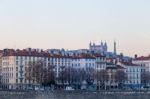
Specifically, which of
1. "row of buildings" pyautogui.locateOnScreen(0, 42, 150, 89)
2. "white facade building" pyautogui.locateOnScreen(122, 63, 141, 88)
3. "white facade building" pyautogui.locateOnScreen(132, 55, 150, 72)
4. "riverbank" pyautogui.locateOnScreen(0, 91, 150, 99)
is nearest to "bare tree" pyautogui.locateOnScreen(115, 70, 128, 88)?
"row of buildings" pyautogui.locateOnScreen(0, 42, 150, 89)

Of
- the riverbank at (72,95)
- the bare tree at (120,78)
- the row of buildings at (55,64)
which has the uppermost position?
the row of buildings at (55,64)

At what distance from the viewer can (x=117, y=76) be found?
8531cm

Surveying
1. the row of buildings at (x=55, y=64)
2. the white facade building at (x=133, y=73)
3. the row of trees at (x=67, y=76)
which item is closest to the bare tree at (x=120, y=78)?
the row of trees at (x=67, y=76)

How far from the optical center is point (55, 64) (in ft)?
299

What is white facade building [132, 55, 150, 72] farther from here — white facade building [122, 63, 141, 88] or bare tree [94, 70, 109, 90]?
bare tree [94, 70, 109, 90]

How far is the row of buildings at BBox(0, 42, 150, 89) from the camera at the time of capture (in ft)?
282

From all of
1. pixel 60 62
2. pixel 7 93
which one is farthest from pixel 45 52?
pixel 7 93

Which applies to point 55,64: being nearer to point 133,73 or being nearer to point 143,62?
point 133,73

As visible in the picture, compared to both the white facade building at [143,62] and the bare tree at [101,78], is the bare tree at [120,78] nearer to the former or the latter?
the bare tree at [101,78]

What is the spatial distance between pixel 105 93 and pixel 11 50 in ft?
109

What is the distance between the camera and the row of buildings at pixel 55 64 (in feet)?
282

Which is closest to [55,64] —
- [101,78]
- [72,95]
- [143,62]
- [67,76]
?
[67,76]

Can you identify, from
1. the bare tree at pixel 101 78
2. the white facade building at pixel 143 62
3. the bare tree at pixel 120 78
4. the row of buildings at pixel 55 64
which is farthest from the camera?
the white facade building at pixel 143 62

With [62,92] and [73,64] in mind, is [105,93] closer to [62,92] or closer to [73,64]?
[62,92]
